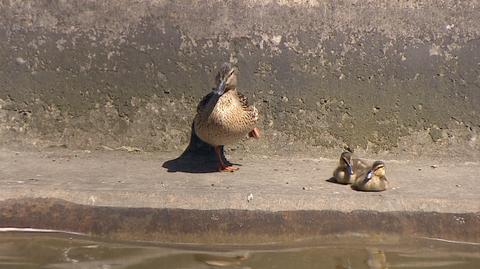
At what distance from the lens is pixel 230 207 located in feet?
14.4

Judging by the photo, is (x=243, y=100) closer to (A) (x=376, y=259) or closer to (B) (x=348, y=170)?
(B) (x=348, y=170)

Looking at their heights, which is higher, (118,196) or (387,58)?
(387,58)

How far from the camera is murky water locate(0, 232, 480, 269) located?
381 centimetres

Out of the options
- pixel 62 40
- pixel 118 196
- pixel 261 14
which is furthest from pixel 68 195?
pixel 261 14

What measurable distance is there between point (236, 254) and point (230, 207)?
0.46 meters

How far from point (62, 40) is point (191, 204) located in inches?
97.4

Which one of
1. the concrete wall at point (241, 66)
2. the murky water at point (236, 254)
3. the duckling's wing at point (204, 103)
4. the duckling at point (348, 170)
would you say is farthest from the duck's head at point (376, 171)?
the duckling's wing at point (204, 103)

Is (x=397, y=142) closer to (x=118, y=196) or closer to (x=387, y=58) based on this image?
(x=387, y=58)

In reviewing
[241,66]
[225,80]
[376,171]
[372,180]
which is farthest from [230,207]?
[241,66]

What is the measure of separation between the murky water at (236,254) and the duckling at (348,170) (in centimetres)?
96

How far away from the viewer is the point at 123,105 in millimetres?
6109

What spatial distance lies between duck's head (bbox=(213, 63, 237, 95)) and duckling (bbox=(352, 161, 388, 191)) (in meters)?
1.26

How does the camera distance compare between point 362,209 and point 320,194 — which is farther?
point 320,194

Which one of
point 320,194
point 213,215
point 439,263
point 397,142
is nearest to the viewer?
point 439,263
